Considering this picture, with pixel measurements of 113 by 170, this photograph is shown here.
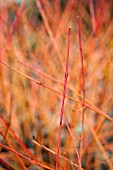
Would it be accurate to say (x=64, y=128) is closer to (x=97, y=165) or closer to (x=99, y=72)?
(x=97, y=165)

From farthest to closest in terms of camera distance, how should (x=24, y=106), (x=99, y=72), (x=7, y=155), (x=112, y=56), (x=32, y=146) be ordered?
(x=99, y=72) < (x=112, y=56) < (x=24, y=106) < (x=32, y=146) < (x=7, y=155)

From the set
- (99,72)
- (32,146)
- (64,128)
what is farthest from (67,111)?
(99,72)

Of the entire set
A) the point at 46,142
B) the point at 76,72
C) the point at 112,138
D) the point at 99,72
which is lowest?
the point at 46,142

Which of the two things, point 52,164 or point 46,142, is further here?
point 46,142

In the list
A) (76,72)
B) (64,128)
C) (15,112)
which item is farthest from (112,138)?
(15,112)

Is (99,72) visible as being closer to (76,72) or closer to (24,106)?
(76,72)

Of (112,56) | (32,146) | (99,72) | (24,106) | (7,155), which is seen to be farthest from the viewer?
(99,72)

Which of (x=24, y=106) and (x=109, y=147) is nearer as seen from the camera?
(x=109, y=147)

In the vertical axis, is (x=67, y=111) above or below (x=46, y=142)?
above

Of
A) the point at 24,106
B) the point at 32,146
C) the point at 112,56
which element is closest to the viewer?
the point at 32,146
